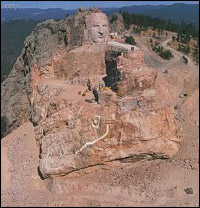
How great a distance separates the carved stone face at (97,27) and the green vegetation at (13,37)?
106m

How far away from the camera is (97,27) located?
1725 inches

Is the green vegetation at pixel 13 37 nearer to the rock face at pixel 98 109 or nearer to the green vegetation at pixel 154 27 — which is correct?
the green vegetation at pixel 154 27

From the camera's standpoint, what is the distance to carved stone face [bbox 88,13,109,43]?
4366 centimetres

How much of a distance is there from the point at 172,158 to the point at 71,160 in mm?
8485

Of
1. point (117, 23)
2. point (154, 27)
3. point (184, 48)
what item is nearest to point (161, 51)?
point (184, 48)

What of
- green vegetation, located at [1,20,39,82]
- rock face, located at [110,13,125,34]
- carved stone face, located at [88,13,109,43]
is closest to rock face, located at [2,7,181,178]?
carved stone face, located at [88,13,109,43]

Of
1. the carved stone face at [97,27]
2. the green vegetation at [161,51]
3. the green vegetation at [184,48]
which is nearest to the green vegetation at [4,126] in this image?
the carved stone face at [97,27]

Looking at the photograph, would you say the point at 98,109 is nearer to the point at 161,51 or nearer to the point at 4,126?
the point at 4,126

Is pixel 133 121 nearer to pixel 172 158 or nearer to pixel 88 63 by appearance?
pixel 172 158

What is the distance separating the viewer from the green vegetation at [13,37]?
158 meters

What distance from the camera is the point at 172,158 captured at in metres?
34.6

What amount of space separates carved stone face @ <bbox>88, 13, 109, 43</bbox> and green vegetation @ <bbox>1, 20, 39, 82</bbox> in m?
106

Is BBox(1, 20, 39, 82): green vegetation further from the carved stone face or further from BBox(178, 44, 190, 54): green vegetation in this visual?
the carved stone face

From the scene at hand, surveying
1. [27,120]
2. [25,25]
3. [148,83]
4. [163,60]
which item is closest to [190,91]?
[148,83]
